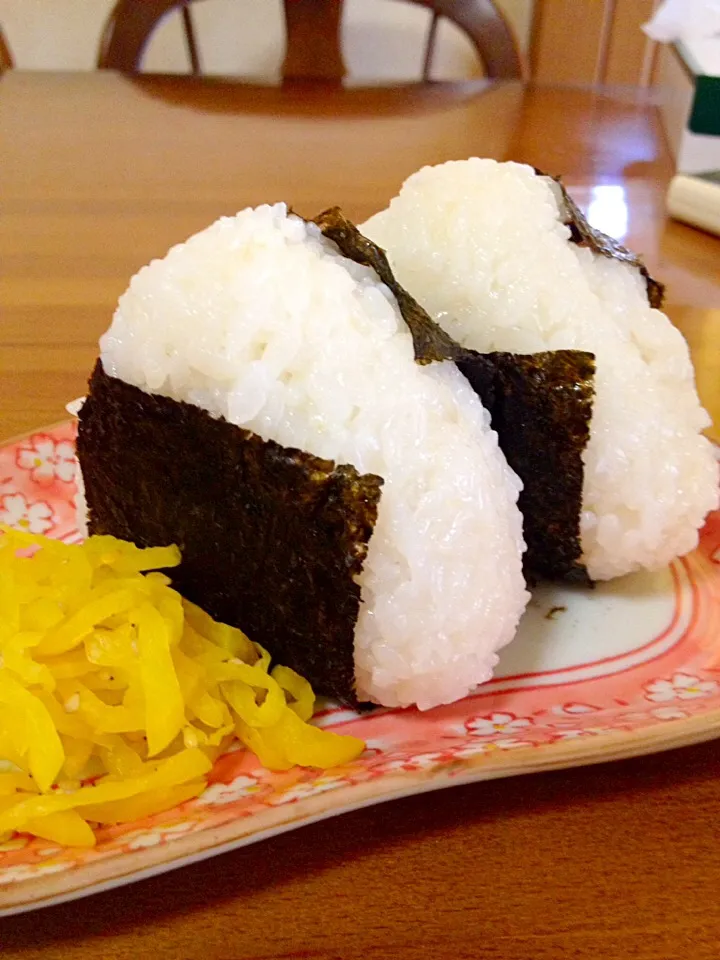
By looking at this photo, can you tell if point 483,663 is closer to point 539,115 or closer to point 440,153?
point 440,153

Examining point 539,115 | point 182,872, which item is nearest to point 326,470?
point 182,872

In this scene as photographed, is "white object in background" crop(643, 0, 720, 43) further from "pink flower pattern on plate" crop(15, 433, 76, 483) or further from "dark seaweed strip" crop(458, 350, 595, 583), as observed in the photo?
"pink flower pattern on plate" crop(15, 433, 76, 483)

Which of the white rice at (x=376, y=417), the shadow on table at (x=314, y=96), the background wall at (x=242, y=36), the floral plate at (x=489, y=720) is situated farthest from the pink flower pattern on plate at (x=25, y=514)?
the background wall at (x=242, y=36)

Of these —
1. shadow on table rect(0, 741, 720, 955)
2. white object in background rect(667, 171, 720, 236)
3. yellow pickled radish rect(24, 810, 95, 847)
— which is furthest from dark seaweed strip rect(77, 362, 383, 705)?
white object in background rect(667, 171, 720, 236)

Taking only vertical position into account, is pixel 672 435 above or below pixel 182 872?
above

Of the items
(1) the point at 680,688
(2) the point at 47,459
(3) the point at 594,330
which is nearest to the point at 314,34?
(2) the point at 47,459
